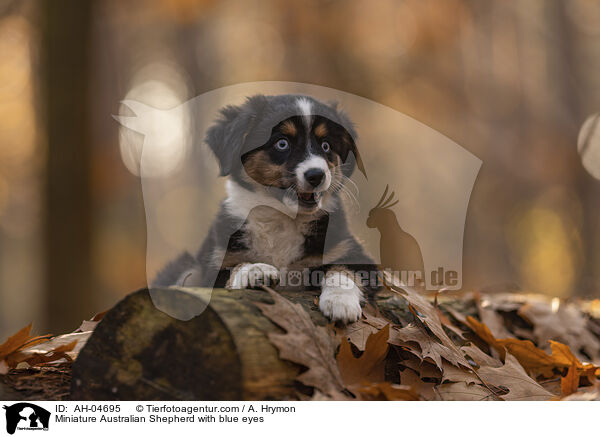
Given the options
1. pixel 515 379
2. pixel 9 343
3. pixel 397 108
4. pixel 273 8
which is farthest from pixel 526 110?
pixel 9 343

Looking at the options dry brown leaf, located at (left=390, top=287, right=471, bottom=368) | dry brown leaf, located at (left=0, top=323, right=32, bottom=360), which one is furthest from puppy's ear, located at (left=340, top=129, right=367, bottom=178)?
dry brown leaf, located at (left=0, top=323, right=32, bottom=360)

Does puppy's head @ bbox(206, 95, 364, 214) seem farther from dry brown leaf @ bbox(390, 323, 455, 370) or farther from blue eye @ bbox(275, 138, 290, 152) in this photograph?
dry brown leaf @ bbox(390, 323, 455, 370)

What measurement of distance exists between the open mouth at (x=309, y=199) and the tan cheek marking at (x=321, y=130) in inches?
9.7

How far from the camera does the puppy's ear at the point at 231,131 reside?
193cm

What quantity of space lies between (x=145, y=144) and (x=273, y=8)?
1.40 metres

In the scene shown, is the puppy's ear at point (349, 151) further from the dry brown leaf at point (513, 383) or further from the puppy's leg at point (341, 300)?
the dry brown leaf at point (513, 383)

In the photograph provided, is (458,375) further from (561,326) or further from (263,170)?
(561,326)

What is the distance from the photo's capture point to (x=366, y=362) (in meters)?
1.33

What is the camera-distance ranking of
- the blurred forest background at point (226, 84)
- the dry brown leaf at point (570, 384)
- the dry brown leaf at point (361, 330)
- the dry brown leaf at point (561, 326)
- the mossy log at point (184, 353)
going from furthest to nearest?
the blurred forest background at point (226, 84), the dry brown leaf at point (561, 326), the dry brown leaf at point (570, 384), the dry brown leaf at point (361, 330), the mossy log at point (184, 353)

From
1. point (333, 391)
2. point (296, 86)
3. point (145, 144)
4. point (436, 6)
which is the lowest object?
point (333, 391)

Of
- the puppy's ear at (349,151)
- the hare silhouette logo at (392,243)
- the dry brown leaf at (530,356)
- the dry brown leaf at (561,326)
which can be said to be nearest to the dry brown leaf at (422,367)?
the hare silhouette logo at (392,243)

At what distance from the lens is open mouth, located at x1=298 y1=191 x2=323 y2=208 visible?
1.86 meters
